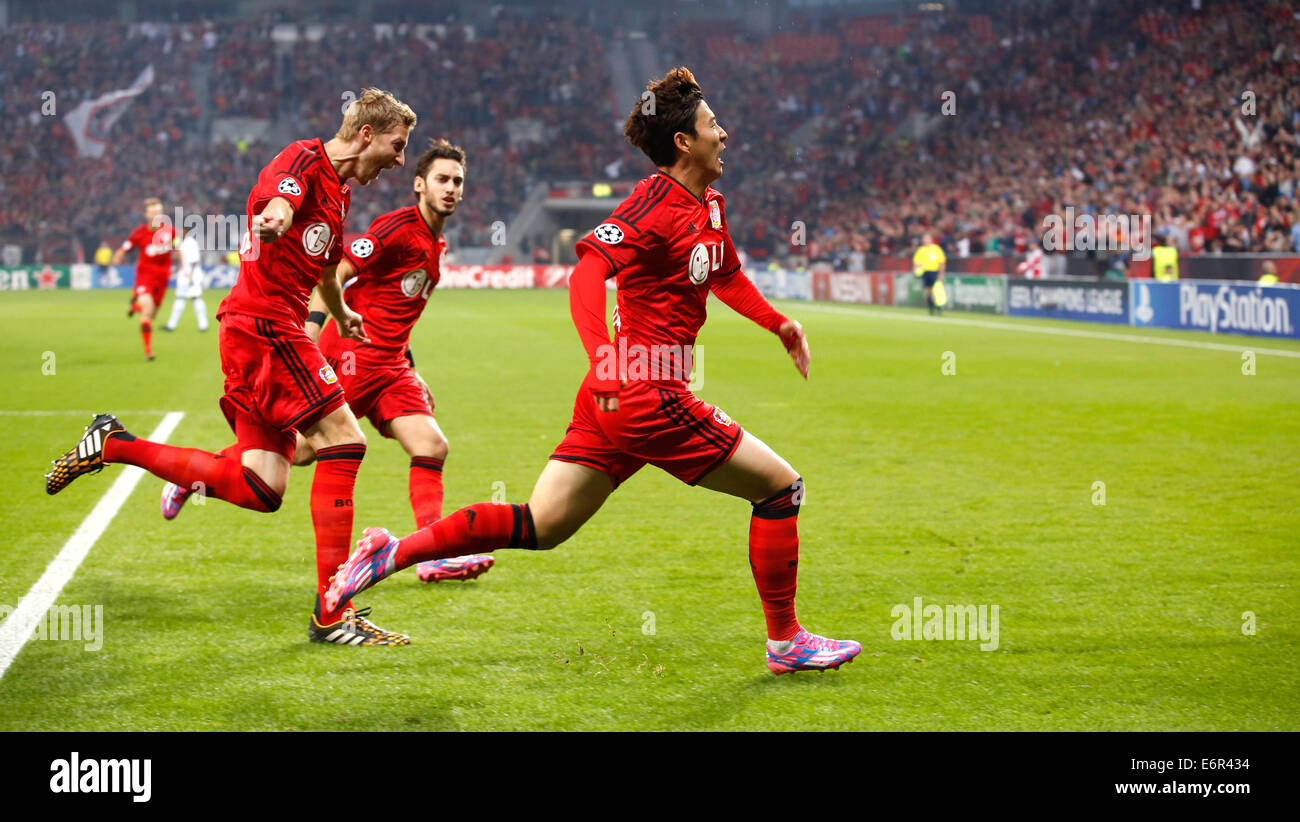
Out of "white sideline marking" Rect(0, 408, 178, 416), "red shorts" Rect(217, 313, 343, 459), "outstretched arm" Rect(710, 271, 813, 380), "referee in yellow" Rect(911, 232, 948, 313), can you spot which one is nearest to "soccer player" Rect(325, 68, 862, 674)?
"outstretched arm" Rect(710, 271, 813, 380)

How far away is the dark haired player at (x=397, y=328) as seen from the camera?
252 inches

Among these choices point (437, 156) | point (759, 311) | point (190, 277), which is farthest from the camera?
point (190, 277)

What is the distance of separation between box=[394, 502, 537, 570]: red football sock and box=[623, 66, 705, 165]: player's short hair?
136 cm

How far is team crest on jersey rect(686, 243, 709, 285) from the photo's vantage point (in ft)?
14.9

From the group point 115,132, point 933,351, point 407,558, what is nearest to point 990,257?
point 933,351

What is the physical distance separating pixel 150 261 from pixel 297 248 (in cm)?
1459

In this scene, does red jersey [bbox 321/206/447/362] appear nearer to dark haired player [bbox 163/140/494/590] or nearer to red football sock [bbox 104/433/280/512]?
dark haired player [bbox 163/140/494/590]

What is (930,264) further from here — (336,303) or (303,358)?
(303,358)

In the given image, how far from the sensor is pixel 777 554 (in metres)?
4.72

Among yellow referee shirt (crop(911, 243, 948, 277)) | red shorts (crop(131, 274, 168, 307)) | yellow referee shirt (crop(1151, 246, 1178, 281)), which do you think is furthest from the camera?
yellow referee shirt (crop(911, 243, 948, 277))
